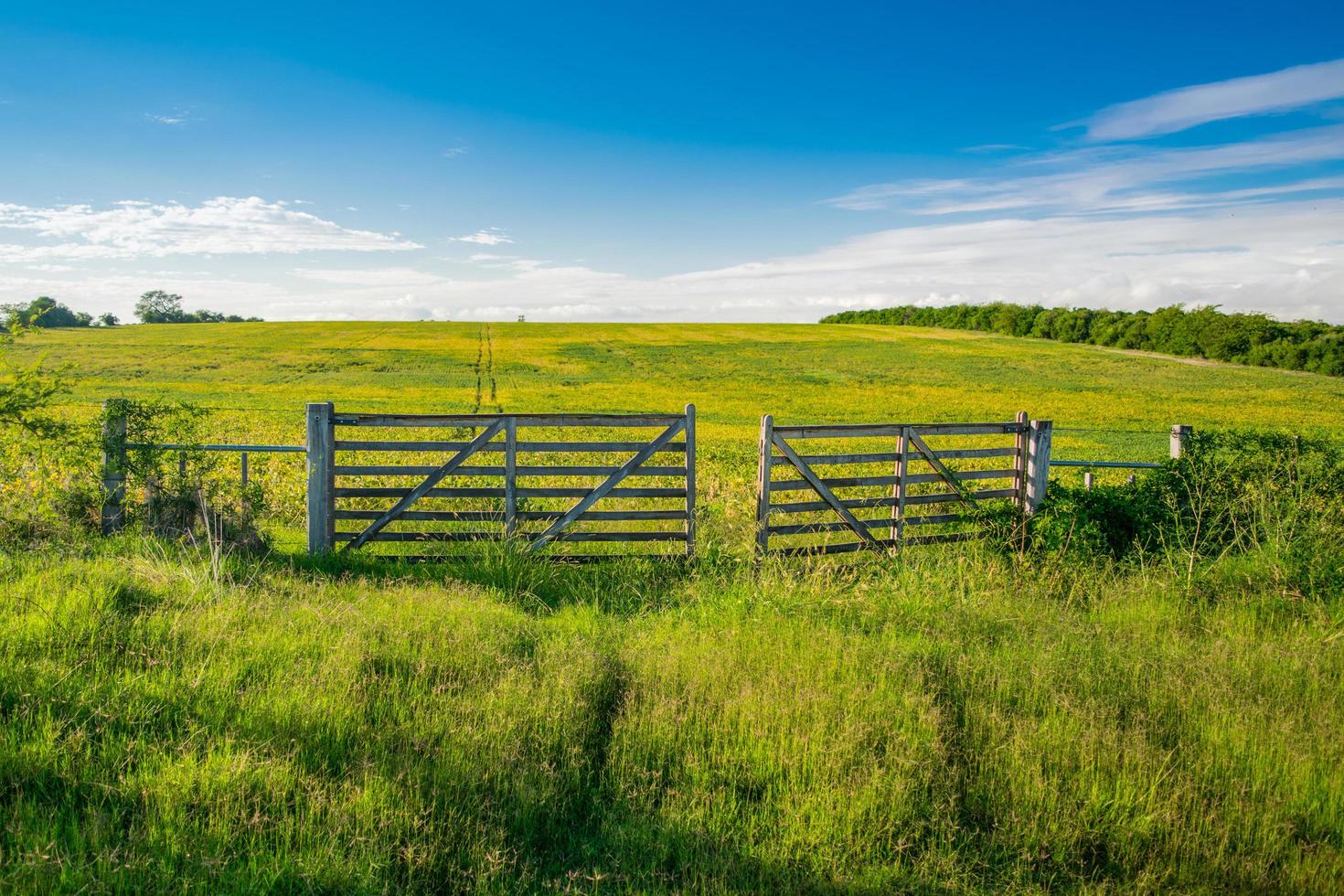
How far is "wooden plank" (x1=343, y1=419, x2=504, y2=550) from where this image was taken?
944 cm

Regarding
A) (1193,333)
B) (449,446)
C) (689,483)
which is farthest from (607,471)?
(1193,333)

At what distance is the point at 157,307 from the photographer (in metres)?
108

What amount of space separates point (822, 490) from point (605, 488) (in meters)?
2.79

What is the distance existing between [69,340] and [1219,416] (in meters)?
74.8

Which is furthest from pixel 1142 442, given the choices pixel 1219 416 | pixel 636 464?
pixel 636 464

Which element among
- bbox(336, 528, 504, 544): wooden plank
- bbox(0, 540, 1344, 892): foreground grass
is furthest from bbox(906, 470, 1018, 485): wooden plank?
bbox(336, 528, 504, 544): wooden plank

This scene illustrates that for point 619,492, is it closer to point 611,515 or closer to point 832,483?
point 611,515

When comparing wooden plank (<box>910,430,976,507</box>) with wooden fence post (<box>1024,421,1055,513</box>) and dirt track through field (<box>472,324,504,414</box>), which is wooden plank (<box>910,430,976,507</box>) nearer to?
wooden fence post (<box>1024,421,1055,513</box>)

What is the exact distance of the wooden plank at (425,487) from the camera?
9438 millimetres

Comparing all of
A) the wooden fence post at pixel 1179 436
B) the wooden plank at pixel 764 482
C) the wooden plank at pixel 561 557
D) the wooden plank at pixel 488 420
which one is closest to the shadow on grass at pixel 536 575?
the wooden plank at pixel 561 557

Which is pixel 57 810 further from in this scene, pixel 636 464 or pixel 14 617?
pixel 636 464

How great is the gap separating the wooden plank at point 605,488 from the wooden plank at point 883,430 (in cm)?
137

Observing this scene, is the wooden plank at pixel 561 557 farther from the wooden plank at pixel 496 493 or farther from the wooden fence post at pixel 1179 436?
the wooden fence post at pixel 1179 436

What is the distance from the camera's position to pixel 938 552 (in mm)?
9641
